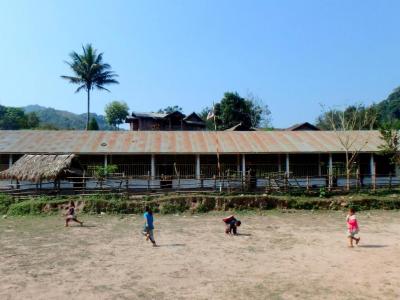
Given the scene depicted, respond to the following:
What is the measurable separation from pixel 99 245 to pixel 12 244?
295 centimetres

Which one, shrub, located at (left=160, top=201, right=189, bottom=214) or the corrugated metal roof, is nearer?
shrub, located at (left=160, top=201, right=189, bottom=214)

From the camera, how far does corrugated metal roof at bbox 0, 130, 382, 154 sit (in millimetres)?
25156

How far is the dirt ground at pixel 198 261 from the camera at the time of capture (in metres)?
9.15

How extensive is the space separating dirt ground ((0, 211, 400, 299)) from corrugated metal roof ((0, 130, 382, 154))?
7.77 meters

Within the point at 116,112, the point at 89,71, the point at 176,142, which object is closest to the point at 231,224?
→ the point at 176,142

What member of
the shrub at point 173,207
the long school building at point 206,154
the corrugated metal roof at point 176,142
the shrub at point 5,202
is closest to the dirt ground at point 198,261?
the shrub at point 173,207

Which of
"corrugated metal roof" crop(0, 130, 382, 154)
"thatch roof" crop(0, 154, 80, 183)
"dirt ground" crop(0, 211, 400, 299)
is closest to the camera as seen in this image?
"dirt ground" crop(0, 211, 400, 299)

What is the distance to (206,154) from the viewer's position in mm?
25375

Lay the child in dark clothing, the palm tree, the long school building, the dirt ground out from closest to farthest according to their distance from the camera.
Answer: the dirt ground, the child in dark clothing, the long school building, the palm tree

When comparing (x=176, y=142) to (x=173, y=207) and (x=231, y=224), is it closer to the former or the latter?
(x=173, y=207)

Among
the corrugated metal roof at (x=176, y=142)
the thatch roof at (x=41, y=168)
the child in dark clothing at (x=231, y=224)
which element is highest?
the corrugated metal roof at (x=176, y=142)

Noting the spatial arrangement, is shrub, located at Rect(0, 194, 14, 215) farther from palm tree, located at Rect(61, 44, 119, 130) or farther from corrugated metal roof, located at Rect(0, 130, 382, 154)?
palm tree, located at Rect(61, 44, 119, 130)

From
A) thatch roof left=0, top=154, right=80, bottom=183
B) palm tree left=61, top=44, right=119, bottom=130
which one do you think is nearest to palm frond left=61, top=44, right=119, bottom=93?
palm tree left=61, top=44, right=119, bottom=130

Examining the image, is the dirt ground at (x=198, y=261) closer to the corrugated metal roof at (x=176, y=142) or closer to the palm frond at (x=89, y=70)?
the corrugated metal roof at (x=176, y=142)
